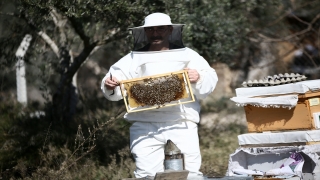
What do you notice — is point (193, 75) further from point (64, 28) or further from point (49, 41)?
point (64, 28)

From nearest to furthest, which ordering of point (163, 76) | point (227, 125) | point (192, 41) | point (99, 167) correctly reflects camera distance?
1. point (163, 76)
2. point (99, 167)
3. point (192, 41)
4. point (227, 125)

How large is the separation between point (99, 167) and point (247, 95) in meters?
2.38

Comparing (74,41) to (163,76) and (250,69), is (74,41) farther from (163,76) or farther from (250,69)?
(250,69)

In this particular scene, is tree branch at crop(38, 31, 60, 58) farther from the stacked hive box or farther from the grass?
the stacked hive box

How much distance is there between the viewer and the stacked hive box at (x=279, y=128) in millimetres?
4633

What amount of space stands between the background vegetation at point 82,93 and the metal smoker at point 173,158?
40.7 inches

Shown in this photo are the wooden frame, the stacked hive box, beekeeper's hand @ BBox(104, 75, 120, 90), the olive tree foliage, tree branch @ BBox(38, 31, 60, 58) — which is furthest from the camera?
tree branch @ BBox(38, 31, 60, 58)

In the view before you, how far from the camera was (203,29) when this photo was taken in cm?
732

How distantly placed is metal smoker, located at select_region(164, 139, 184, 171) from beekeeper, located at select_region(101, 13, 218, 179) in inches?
9.0

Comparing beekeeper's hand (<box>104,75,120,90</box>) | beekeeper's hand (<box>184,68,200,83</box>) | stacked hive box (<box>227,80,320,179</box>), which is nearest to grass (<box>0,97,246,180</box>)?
stacked hive box (<box>227,80,320,179</box>)

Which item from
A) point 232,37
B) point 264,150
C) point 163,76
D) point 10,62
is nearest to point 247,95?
point 264,150

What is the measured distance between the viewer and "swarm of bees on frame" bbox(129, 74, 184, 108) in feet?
14.0

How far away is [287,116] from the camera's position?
15.8 feet

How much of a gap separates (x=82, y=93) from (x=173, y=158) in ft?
19.2
